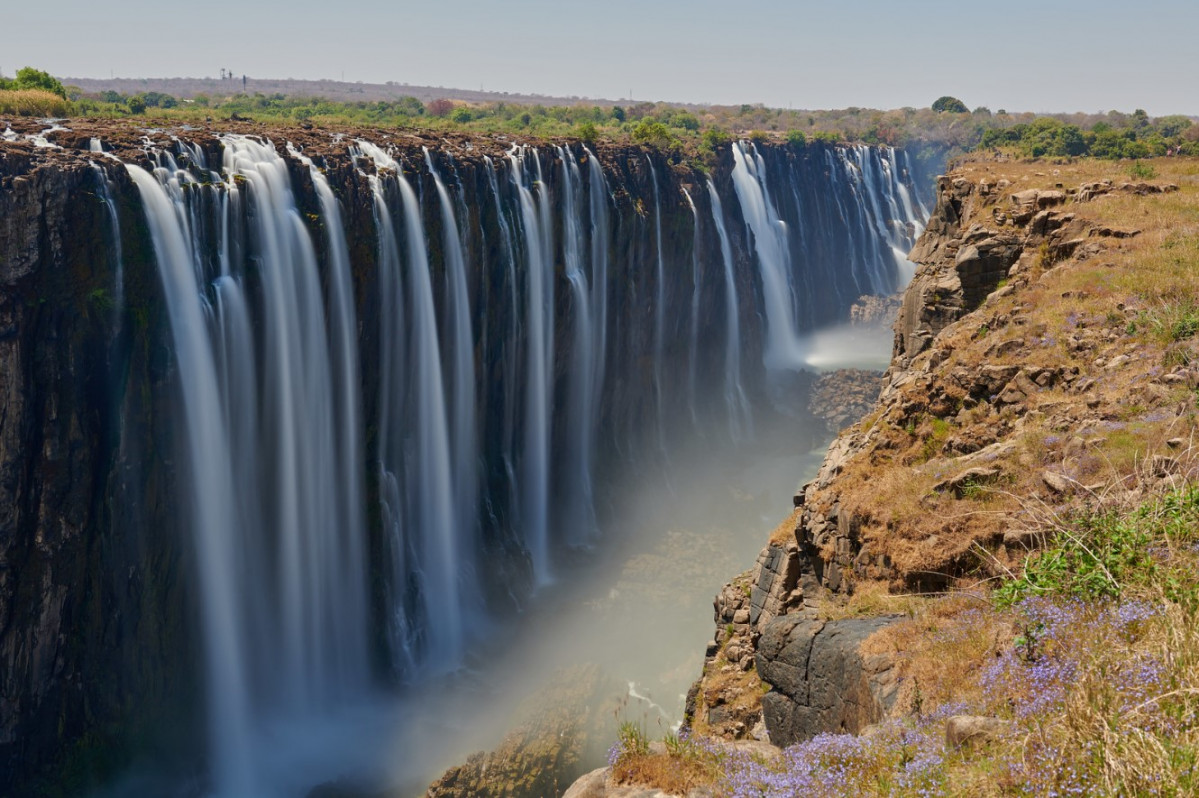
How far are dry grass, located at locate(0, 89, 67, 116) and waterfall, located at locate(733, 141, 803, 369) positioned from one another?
159 ft

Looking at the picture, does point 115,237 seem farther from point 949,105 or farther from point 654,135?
point 949,105

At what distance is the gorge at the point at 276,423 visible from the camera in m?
24.8

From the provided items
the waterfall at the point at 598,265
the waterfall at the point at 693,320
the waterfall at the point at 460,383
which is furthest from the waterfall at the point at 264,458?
the waterfall at the point at 693,320

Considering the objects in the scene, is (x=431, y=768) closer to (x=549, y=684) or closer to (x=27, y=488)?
(x=549, y=684)

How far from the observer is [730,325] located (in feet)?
216

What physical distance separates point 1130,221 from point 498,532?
89.1 feet

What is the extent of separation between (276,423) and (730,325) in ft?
135

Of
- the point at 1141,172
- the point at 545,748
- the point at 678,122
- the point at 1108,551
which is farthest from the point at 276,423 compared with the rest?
the point at 678,122

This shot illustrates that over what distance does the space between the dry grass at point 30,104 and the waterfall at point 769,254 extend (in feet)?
159

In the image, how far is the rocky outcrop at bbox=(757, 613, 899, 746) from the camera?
11.9 m

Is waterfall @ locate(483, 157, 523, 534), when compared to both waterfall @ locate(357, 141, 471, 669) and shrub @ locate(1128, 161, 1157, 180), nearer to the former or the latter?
waterfall @ locate(357, 141, 471, 669)

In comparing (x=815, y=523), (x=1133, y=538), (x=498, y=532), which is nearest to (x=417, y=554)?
(x=498, y=532)

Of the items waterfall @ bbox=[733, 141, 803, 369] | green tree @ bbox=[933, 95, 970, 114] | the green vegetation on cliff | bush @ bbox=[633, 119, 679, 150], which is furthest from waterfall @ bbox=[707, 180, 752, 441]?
green tree @ bbox=[933, 95, 970, 114]

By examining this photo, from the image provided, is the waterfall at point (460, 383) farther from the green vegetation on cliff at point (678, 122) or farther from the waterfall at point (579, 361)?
the green vegetation on cliff at point (678, 122)
